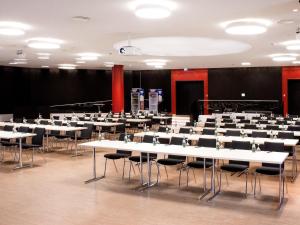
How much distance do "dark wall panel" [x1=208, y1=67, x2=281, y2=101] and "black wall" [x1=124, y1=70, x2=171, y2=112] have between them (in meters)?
3.29

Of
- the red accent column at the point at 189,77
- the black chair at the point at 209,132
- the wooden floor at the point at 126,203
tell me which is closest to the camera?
the wooden floor at the point at 126,203

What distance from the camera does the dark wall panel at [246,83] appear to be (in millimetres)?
23547

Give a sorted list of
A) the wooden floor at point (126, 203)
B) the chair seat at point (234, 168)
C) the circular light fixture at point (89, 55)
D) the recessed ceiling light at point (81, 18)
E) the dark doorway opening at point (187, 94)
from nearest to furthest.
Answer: the wooden floor at point (126, 203), the chair seat at point (234, 168), the recessed ceiling light at point (81, 18), the circular light fixture at point (89, 55), the dark doorway opening at point (187, 94)

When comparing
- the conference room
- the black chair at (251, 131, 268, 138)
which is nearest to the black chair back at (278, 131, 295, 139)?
the conference room

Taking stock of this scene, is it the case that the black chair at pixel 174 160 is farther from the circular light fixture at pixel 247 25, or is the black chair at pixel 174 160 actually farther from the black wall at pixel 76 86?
the black wall at pixel 76 86

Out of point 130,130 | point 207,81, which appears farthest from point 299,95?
point 130,130

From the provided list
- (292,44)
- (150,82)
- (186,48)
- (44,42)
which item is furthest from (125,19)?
(150,82)

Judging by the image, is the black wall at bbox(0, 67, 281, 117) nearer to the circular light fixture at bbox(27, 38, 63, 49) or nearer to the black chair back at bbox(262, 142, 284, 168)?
the circular light fixture at bbox(27, 38, 63, 49)

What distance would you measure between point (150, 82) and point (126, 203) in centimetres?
2116

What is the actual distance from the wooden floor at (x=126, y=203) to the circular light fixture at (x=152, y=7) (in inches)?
134

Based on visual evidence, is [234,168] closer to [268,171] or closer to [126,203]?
[268,171]

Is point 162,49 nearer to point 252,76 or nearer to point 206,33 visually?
point 206,33

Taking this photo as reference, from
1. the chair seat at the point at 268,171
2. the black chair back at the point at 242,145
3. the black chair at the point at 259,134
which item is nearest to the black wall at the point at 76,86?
the black chair at the point at 259,134

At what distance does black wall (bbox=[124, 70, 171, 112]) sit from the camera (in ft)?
88.9
